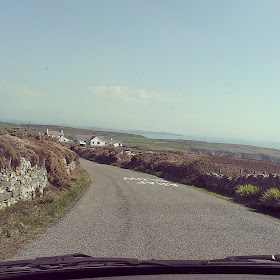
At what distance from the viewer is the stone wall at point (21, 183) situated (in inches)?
374

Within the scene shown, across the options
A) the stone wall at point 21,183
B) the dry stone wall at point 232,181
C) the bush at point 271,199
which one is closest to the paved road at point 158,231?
the bush at point 271,199

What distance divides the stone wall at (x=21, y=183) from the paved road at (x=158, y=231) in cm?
199

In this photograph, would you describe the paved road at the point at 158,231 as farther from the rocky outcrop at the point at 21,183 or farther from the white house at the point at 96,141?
the white house at the point at 96,141

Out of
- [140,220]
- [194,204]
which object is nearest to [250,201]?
[194,204]

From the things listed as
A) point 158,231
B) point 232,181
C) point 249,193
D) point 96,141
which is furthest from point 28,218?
point 96,141

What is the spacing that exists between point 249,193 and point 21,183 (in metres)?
10.2

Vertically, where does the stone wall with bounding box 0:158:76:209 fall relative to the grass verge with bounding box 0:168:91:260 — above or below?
above

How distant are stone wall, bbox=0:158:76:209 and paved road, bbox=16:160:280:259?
1.99 m

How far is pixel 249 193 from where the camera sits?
14.2 m

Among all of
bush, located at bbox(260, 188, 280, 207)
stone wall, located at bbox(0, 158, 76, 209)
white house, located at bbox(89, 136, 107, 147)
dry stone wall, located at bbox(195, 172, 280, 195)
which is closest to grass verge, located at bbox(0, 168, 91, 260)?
stone wall, located at bbox(0, 158, 76, 209)

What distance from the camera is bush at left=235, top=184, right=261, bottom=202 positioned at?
1382 cm

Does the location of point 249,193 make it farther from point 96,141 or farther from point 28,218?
point 96,141

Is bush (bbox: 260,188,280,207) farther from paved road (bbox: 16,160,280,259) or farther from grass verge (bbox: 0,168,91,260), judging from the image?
grass verge (bbox: 0,168,91,260)

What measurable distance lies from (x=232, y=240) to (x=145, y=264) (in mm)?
4125
